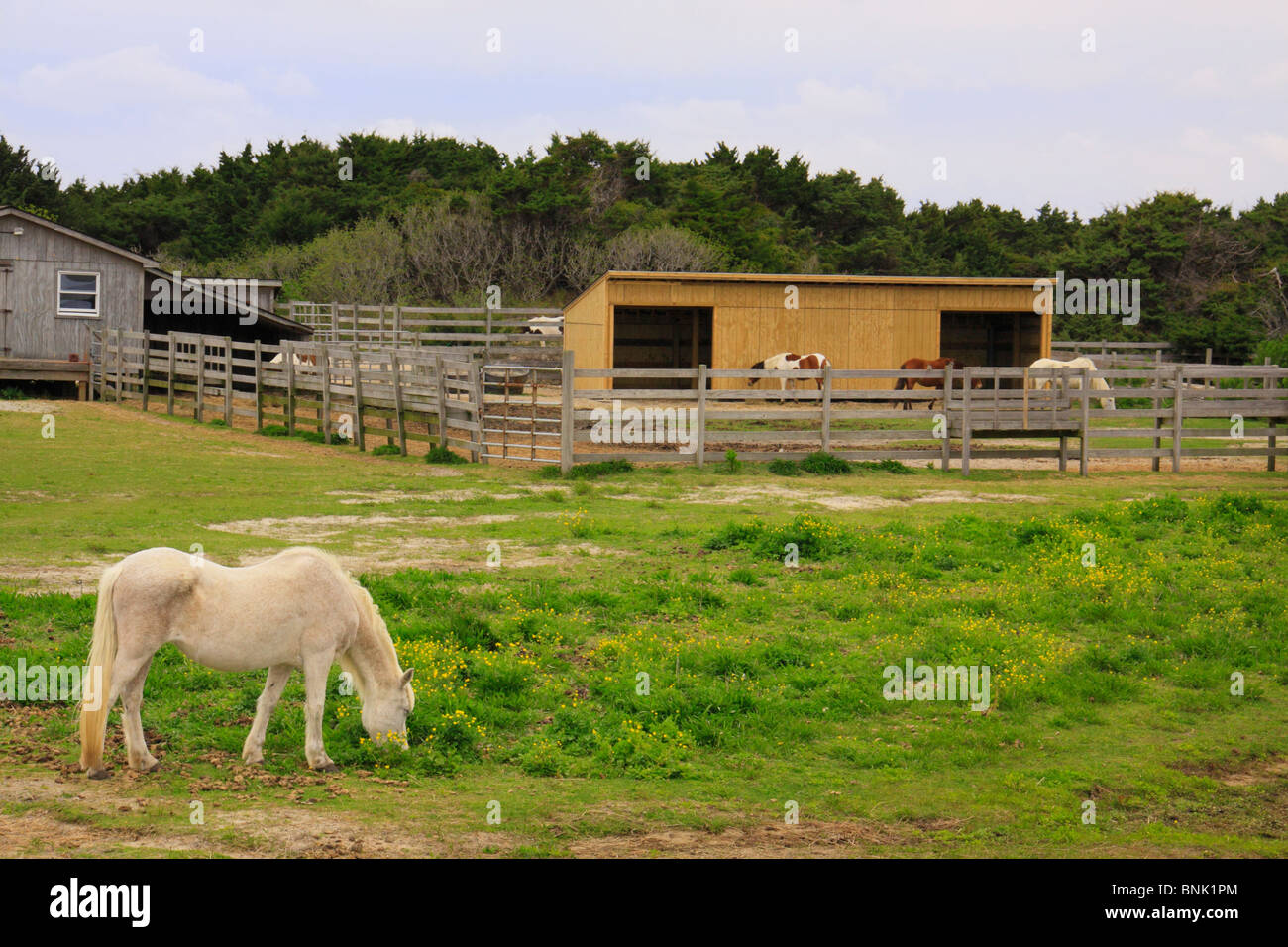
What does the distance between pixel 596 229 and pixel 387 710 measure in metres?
45.4

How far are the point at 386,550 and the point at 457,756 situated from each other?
505cm

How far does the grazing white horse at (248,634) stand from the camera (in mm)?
6461

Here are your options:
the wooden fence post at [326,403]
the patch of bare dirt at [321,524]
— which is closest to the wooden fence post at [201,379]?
the wooden fence post at [326,403]

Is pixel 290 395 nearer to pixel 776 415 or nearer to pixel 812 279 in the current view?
pixel 776 415

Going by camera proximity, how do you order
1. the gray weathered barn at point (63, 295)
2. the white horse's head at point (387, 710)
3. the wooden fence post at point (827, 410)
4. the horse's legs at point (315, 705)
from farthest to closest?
the gray weathered barn at point (63, 295), the wooden fence post at point (827, 410), the white horse's head at point (387, 710), the horse's legs at point (315, 705)

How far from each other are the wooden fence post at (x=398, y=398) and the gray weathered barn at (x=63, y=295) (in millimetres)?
11555

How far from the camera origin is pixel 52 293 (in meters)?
29.5

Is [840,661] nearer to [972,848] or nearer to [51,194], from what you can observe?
[972,848]

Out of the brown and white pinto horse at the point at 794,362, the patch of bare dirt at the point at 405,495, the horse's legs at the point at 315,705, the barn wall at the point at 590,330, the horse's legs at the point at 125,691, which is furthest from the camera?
the barn wall at the point at 590,330

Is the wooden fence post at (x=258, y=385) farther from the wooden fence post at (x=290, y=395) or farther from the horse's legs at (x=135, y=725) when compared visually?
the horse's legs at (x=135, y=725)

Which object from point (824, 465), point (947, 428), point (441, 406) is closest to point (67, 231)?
point (441, 406)

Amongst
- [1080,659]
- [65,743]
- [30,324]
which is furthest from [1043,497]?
[30,324]

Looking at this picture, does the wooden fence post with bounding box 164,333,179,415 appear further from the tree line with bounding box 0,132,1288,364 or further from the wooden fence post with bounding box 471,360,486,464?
the tree line with bounding box 0,132,1288,364

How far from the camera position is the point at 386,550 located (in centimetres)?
1199
